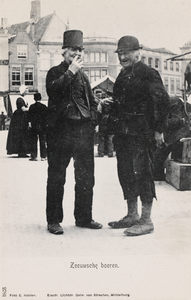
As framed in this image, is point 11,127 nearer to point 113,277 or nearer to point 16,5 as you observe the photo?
point 16,5

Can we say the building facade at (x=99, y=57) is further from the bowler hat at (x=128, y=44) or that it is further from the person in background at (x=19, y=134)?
the person in background at (x=19, y=134)

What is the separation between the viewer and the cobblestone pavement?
5656 mm

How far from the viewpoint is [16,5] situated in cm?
679

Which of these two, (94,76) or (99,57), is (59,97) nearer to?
(94,76)

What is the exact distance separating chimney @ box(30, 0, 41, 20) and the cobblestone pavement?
2310mm

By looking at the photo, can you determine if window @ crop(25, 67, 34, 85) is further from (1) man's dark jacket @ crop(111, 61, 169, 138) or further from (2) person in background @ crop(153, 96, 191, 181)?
(1) man's dark jacket @ crop(111, 61, 169, 138)

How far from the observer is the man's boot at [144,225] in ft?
19.5

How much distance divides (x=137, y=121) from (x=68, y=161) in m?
0.93

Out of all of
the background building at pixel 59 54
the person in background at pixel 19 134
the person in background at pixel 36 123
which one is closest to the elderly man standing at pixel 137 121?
the background building at pixel 59 54

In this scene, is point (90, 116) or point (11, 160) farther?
point (11, 160)

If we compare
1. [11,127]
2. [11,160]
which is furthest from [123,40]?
[11,127]

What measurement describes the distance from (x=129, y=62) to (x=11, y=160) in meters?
5.60

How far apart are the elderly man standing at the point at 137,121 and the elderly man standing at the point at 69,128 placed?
34 centimetres

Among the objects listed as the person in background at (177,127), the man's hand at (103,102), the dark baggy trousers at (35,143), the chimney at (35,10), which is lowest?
the dark baggy trousers at (35,143)
